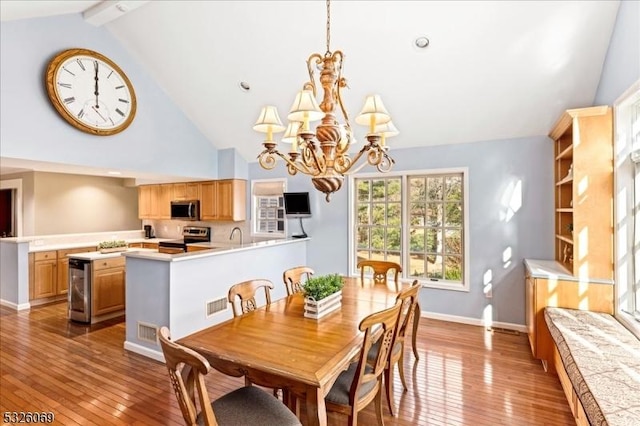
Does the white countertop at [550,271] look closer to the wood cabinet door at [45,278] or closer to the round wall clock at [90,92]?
the round wall clock at [90,92]

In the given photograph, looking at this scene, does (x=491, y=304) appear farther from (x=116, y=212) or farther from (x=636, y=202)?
(x=116, y=212)

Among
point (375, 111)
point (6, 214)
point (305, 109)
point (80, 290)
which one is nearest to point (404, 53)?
point (375, 111)

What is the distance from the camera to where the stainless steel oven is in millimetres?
4414

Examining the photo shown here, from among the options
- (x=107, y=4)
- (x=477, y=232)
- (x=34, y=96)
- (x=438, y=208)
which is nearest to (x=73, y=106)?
(x=34, y=96)

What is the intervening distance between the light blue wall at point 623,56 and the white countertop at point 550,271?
5.42 ft

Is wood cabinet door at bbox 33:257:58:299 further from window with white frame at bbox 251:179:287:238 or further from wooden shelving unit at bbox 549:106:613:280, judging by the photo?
wooden shelving unit at bbox 549:106:613:280

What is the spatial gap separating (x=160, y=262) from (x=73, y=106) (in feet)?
7.51

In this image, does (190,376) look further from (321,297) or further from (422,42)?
(422,42)

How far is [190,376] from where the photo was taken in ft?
4.92

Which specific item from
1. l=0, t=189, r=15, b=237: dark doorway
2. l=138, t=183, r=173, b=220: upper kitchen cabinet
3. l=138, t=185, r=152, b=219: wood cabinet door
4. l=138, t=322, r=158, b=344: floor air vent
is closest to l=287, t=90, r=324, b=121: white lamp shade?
l=138, t=322, r=158, b=344: floor air vent

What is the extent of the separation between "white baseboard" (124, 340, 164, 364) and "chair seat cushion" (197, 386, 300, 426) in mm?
1980

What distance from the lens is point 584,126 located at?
121 inches

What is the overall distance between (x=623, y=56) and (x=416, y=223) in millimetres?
2777

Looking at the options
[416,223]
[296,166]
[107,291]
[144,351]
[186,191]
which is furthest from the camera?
[186,191]
